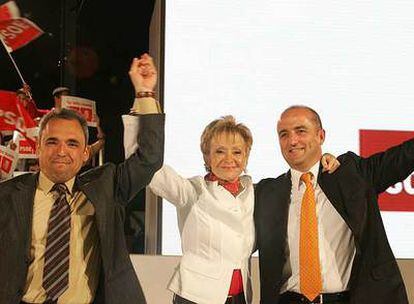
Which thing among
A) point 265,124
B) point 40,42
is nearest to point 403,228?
point 265,124

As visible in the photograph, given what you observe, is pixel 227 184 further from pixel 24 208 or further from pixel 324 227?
pixel 24 208

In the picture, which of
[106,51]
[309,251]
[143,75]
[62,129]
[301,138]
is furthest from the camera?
[106,51]

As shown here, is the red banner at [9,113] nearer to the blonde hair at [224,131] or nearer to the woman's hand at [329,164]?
the blonde hair at [224,131]

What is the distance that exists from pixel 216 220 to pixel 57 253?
2.21 ft

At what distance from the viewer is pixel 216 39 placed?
3611 mm

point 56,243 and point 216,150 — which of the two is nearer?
point 56,243

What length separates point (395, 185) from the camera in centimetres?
359

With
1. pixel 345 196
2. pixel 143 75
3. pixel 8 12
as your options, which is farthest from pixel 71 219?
pixel 8 12

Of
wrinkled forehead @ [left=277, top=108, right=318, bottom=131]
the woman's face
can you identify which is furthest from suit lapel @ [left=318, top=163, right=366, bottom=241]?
the woman's face

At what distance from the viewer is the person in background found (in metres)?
2.41

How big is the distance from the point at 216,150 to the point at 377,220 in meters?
0.65

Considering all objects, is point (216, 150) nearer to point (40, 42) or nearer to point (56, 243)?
point (56, 243)

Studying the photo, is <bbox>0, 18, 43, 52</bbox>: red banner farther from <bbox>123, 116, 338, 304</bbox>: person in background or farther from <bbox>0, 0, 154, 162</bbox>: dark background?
<bbox>123, 116, 338, 304</bbox>: person in background

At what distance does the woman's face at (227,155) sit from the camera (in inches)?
97.7
